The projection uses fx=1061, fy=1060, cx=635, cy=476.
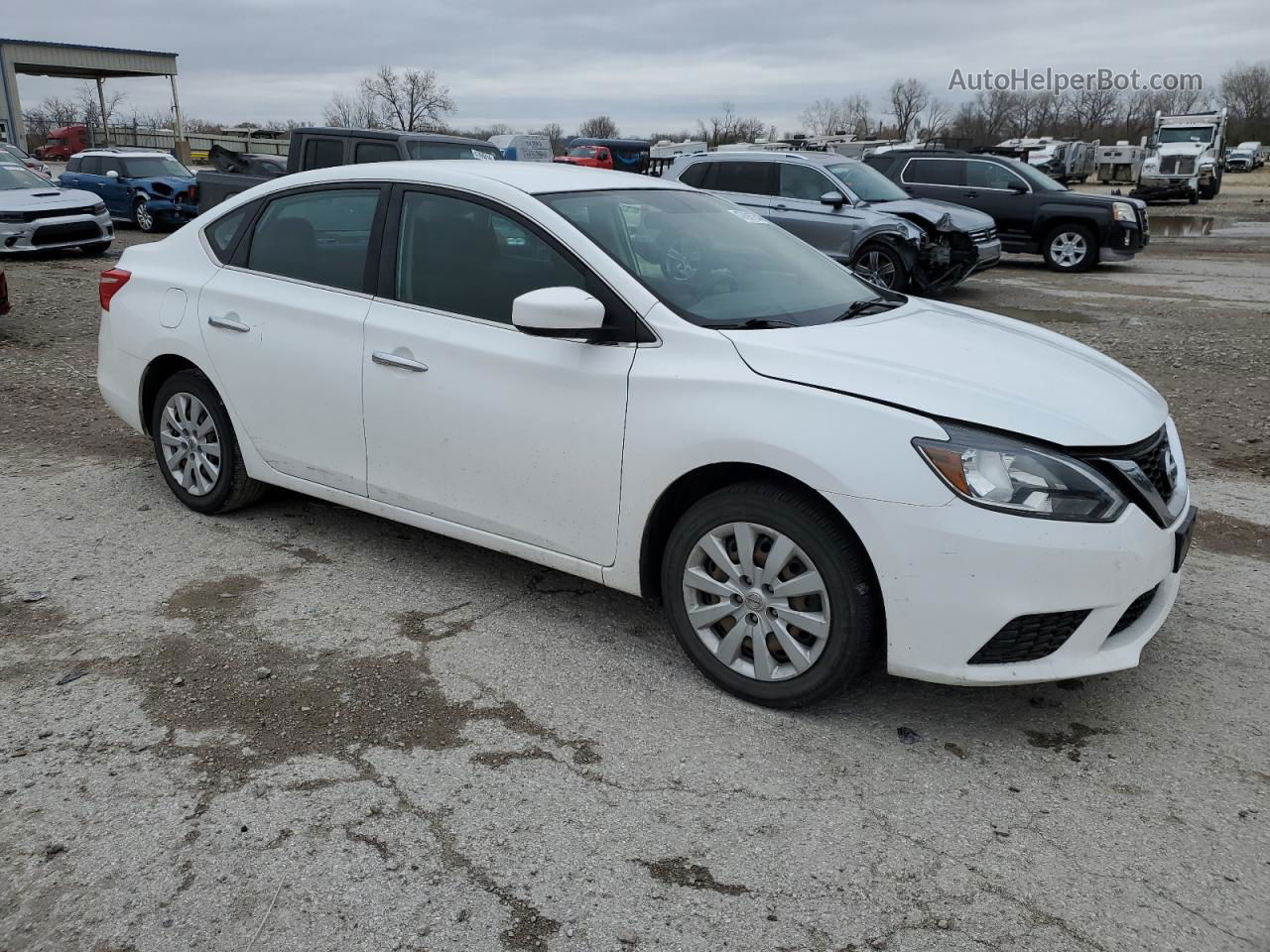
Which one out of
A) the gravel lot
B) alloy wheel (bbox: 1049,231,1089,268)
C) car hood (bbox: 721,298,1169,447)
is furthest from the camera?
alloy wheel (bbox: 1049,231,1089,268)

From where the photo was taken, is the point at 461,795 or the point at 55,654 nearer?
the point at 461,795

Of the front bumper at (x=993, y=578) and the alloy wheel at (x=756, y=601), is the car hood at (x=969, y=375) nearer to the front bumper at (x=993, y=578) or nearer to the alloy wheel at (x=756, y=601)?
the front bumper at (x=993, y=578)

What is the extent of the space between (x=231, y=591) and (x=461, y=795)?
1.83m

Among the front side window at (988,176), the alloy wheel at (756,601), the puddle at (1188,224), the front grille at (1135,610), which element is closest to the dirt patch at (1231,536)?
the front grille at (1135,610)

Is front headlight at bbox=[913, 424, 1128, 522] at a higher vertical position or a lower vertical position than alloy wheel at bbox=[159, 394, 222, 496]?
higher

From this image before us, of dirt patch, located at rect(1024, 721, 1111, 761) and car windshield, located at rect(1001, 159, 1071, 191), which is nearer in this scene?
dirt patch, located at rect(1024, 721, 1111, 761)

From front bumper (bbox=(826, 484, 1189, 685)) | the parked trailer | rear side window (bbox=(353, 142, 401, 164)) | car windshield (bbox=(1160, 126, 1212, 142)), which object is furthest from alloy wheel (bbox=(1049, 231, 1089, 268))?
the parked trailer

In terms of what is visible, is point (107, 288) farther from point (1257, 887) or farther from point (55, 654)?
point (1257, 887)

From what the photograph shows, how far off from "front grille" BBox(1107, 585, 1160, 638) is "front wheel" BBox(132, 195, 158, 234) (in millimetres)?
19962

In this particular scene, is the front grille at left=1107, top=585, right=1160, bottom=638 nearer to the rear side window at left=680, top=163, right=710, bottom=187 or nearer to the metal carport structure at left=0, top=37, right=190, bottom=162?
the rear side window at left=680, top=163, right=710, bottom=187

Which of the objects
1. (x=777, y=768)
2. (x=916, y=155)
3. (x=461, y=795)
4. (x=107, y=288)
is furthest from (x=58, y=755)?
(x=916, y=155)

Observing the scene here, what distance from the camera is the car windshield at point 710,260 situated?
12.2 feet

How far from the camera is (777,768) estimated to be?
3107 mm

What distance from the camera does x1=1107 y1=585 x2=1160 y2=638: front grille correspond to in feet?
10.3
